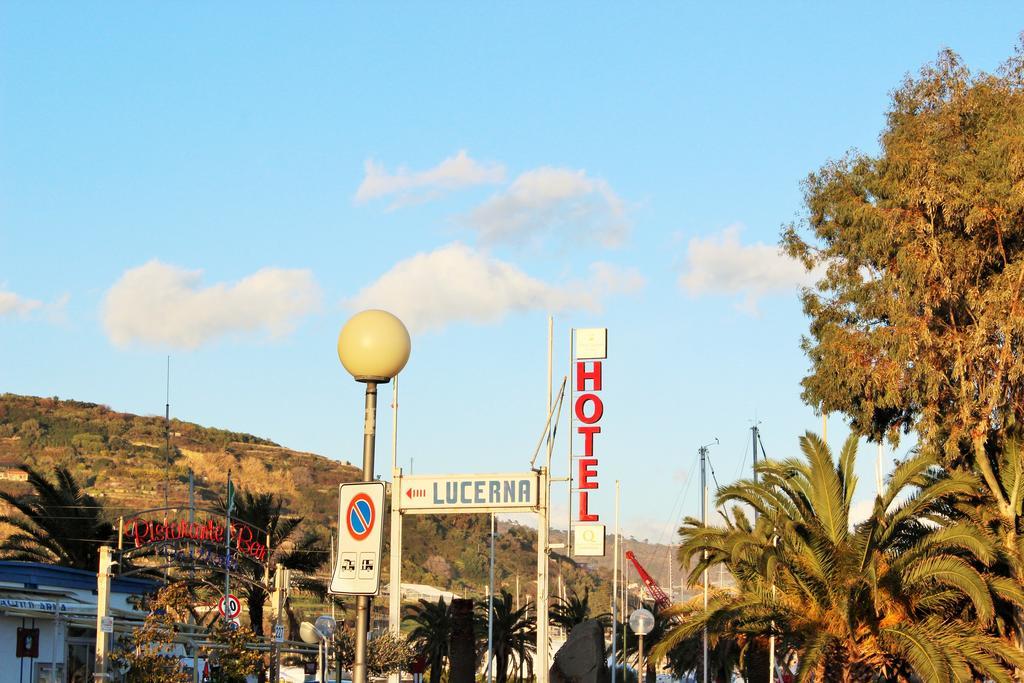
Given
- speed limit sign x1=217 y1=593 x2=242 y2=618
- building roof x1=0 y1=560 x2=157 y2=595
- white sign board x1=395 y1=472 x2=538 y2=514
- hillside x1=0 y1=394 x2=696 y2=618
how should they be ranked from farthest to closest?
hillside x1=0 y1=394 x2=696 y2=618 → white sign board x1=395 y1=472 x2=538 y2=514 → speed limit sign x1=217 y1=593 x2=242 y2=618 → building roof x1=0 y1=560 x2=157 y2=595

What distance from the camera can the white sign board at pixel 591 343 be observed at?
44.9 meters

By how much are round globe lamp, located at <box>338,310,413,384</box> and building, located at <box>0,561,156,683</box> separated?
814 inches

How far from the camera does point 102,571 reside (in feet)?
91.7

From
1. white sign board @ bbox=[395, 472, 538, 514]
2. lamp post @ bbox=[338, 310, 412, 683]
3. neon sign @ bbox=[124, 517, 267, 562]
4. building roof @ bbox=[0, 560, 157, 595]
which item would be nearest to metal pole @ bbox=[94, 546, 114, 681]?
neon sign @ bbox=[124, 517, 267, 562]

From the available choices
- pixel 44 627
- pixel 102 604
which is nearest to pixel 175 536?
pixel 44 627

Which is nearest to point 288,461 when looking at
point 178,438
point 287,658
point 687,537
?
point 178,438

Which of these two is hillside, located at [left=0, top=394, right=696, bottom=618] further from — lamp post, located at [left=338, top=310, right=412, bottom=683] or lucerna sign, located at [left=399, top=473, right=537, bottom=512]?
lamp post, located at [left=338, top=310, right=412, bottom=683]

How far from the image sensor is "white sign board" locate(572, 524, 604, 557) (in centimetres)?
4100

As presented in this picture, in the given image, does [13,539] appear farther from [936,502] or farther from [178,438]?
[178,438]

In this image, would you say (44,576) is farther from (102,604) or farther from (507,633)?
(507,633)

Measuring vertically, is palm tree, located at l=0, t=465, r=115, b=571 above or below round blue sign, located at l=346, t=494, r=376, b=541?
above

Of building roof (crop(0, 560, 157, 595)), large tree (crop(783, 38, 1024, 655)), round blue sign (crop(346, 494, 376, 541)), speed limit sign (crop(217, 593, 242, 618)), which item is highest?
large tree (crop(783, 38, 1024, 655))

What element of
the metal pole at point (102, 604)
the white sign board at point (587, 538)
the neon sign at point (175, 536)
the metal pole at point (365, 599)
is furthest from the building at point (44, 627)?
the metal pole at point (365, 599)

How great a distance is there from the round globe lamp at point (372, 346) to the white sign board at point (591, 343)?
3326 cm
